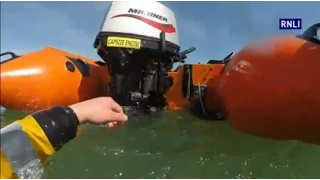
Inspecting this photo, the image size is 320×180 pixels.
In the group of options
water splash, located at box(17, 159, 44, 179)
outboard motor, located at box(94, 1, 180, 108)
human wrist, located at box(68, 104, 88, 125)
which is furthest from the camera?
outboard motor, located at box(94, 1, 180, 108)

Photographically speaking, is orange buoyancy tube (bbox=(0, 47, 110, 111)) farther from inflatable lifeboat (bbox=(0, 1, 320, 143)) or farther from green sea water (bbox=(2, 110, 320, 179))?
green sea water (bbox=(2, 110, 320, 179))

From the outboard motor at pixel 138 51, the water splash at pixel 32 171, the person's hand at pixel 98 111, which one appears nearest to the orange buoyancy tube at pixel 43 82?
the outboard motor at pixel 138 51

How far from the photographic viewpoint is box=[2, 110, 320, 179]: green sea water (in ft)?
4.69

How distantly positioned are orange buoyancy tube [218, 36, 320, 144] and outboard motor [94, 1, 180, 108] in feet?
2.85

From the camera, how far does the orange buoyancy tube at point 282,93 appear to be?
2436 millimetres

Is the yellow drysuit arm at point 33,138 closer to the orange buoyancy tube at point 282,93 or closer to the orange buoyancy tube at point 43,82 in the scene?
the orange buoyancy tube at point 282,93

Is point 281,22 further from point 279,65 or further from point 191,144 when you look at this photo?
point 191,144

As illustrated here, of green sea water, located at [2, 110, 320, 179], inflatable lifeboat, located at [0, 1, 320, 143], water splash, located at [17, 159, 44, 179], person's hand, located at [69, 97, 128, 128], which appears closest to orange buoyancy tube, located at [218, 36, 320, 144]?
inflatable lifeboat, located at [0, 1, 320, 143]

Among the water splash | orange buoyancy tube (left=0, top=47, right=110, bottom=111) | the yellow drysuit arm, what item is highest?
the yellow drysuit arm

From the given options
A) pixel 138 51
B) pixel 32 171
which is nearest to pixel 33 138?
pixel 32 171

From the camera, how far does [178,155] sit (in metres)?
1.78

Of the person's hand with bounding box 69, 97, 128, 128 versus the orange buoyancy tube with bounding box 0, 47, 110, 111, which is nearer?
the person's hand with bounding box 69, 97, 128, 128

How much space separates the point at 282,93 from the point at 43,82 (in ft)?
5.88

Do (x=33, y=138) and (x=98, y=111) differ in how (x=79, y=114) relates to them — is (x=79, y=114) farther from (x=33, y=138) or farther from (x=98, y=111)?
(x=33, y=138)
